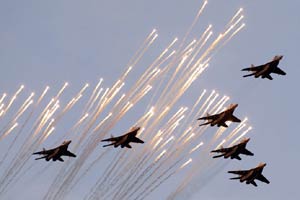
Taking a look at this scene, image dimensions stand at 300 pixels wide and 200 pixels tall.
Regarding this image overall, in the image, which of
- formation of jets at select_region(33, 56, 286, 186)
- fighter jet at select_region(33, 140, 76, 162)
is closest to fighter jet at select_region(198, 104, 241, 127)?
formation of jets at select_region(33, 56, 286, 186)

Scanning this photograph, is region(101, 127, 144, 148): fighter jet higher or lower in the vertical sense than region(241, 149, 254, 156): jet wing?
higher

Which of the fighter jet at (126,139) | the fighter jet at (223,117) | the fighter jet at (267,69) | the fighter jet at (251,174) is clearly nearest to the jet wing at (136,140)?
the fighter jet at (126,139)

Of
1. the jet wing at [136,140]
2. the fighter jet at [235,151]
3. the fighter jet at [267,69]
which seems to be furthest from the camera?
the fighter jet at [235,151]

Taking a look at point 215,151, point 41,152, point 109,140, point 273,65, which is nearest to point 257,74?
point 273,65

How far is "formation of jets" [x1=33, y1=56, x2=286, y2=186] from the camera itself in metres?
151

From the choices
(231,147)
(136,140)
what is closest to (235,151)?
(231,147)

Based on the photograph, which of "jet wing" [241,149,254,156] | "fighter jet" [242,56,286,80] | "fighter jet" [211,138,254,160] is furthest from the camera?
"jet wing" [241,149,254,156]

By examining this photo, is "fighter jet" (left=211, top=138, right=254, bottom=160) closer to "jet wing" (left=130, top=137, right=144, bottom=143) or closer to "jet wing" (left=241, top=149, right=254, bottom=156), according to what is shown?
"jet wing" (left=241, top=149, right=254, bottom=156)

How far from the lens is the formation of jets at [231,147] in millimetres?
151000

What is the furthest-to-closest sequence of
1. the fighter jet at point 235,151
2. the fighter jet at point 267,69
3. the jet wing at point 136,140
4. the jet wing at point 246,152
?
the jet wing at point 246,152 → the fighter jet at point 235,151 → the jet wing at point 136,140 → the fighter jet at point 267,69

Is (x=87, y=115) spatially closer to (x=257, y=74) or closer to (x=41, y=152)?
(x=41, y=152)

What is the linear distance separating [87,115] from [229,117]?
20.4 m

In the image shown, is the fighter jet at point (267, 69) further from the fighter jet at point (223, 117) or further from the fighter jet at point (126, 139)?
the fighter jet at point (126, 139)

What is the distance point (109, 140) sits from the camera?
5994 inches
